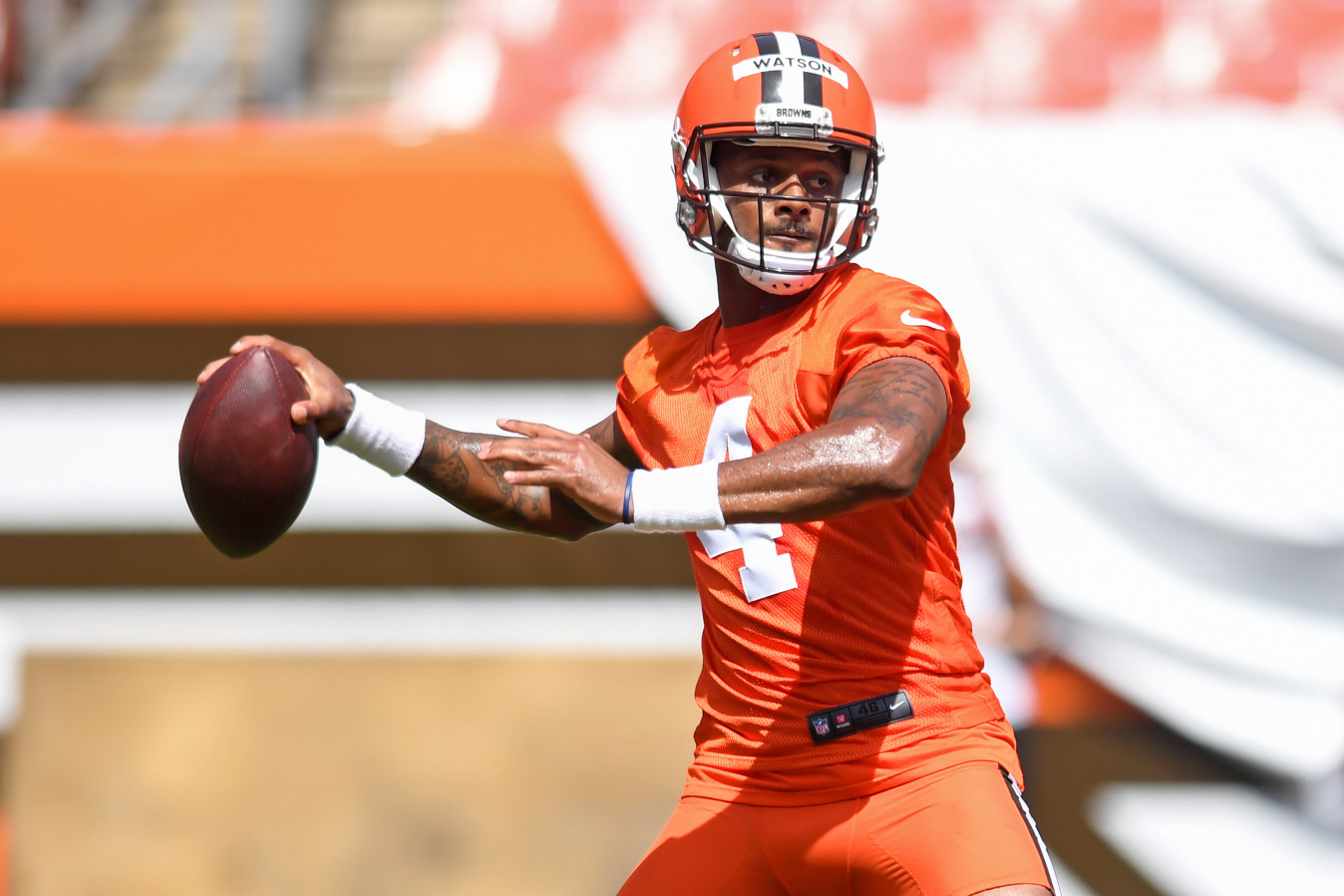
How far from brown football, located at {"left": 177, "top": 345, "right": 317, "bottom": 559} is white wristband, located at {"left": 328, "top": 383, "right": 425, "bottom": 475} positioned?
0.22ft

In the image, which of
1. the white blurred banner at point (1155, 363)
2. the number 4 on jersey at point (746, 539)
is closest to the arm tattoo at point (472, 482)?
the number 4 on jersey at point (746, 539)

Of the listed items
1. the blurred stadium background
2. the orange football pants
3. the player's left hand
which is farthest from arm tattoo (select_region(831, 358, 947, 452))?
the blurred stadium background

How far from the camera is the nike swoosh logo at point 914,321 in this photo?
188 cm

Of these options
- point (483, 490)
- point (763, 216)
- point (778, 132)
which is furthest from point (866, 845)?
point (778, 132)

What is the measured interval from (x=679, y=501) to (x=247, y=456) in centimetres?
74

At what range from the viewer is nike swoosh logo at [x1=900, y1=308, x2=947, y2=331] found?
6.17 feet

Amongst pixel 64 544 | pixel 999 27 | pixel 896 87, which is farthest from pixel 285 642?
pixel 999 27

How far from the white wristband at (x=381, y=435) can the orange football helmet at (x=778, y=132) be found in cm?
56

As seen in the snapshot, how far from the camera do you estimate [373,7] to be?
5.91m

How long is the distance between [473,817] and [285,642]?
29.0 inches

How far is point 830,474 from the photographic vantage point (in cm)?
165

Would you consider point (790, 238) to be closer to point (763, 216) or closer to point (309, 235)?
point (763, 216)

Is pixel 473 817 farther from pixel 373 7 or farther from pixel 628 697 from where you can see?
pixel 373 7

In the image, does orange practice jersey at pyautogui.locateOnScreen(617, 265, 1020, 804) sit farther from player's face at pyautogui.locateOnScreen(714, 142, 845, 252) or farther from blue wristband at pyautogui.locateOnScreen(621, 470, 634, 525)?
blue wristband at pyautogui.locateOnScreen(621, 470, 634, 525)
